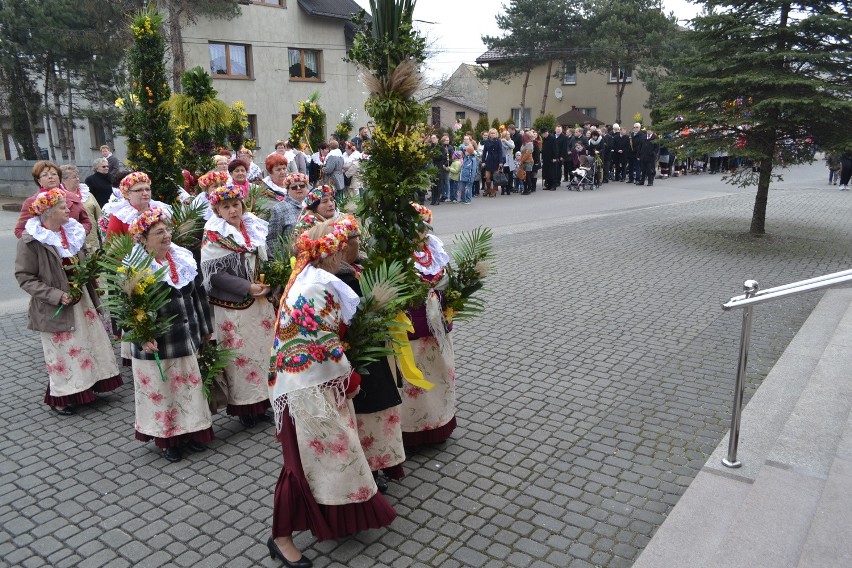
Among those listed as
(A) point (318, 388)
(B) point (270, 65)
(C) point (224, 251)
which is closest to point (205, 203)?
(C) point (224, 251)

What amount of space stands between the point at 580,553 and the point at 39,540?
332cm

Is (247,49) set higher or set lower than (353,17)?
higher

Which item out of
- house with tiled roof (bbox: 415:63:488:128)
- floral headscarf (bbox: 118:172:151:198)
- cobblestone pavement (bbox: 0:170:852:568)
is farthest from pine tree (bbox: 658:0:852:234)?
house with tiled roof (bbox: 415:63:488:128)

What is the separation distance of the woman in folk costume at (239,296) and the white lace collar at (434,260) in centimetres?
149

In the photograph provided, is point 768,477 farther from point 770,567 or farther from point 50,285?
point 50,285

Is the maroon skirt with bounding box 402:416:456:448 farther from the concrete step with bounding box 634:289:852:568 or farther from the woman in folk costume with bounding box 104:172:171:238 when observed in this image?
the woman in folk costume with bounding box 104:172:171:238

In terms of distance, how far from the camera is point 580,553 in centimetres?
397

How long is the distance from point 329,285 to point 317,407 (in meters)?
0.68

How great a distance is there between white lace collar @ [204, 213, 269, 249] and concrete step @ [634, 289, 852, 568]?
3.73 m

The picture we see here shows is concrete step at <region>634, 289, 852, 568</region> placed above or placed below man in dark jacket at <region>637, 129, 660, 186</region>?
below

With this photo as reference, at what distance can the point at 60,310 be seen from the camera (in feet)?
19.5

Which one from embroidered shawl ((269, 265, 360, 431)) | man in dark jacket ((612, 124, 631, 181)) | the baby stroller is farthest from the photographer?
man in dark jacket ((612, 124, 631, 181))

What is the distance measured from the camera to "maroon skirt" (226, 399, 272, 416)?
19.1 ft

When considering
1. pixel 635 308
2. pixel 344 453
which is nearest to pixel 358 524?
pixel 344 453
